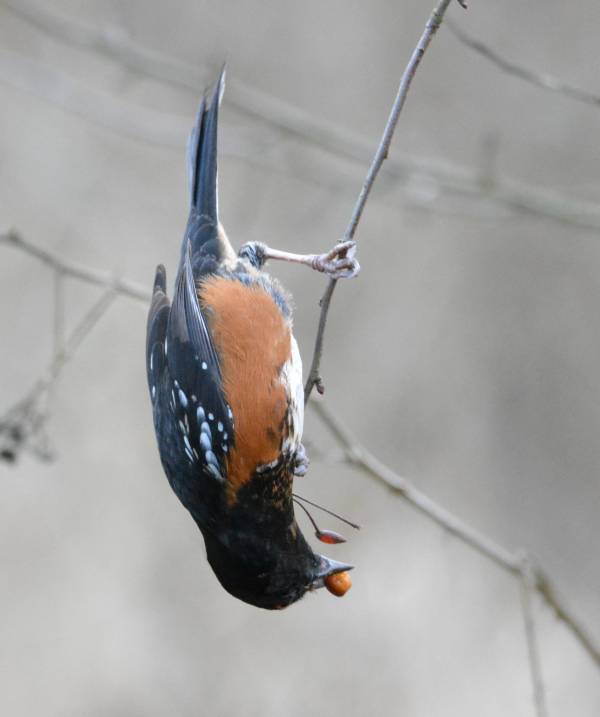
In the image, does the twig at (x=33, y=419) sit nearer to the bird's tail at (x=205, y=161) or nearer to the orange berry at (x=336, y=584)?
the bird's tail at (x=205, y=161)

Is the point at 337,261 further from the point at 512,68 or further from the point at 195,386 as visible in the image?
the point at 512,68

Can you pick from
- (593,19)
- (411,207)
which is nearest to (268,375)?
(411,207)

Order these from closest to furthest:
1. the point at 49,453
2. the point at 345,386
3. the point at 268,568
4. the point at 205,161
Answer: the point at 268,568 → the point at 49,453 → the point at 205,161 → the point at 345,386

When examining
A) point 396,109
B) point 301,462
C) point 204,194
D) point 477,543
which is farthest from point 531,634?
point 204,194

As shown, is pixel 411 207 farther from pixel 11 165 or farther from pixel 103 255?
pixel 11 165

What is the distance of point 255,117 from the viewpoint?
4406mm

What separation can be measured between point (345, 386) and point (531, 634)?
4969 millimetres

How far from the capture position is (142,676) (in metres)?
7.69

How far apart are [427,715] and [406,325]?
265cm

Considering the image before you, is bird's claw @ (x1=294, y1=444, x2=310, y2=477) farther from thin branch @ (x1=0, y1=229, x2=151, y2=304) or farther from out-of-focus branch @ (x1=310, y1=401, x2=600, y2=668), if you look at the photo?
thin branch @ (x1=0, y1=229, x2=151, y2=304)

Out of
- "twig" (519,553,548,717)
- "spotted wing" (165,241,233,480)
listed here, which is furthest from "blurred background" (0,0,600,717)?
"twig" (519,553,548,717)

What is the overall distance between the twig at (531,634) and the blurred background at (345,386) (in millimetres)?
3940

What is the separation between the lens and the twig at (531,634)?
2984 millimetres

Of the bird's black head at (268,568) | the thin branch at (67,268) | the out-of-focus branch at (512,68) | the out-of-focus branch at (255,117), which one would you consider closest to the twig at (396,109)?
the out-of-focus branch at (512,68)
